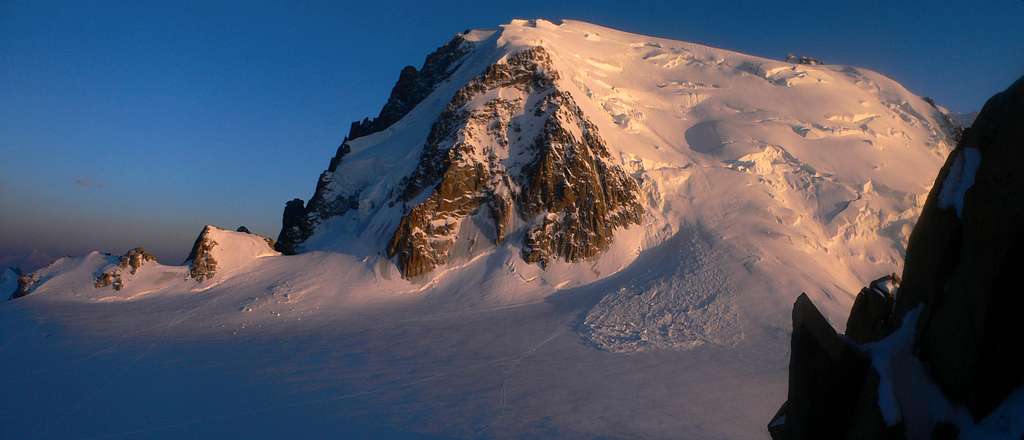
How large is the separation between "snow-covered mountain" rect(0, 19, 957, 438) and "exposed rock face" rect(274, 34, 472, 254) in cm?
52

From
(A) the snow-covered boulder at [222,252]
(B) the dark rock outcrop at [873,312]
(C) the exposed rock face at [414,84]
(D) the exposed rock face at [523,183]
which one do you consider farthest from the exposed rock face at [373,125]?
(B) the dark rock outcrop at [873,312]

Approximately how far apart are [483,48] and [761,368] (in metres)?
47.4

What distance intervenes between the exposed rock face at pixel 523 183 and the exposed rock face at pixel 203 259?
16365mm

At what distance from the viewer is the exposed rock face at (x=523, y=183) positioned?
42.7m

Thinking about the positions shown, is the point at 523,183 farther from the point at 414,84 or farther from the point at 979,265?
the point at 979,265

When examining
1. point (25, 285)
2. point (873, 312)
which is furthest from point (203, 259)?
point (873, 312)

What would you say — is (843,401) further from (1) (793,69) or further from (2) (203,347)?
(1) (793,69)

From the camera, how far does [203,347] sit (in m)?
30.1

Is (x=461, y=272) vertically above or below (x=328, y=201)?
below

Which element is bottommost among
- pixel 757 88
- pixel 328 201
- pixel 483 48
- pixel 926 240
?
pixel 926 240

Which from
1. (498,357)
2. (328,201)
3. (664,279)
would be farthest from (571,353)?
(328,201)

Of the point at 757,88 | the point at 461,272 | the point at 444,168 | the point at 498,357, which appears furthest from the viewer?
the point at 757,88

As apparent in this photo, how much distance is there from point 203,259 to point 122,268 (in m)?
7.35

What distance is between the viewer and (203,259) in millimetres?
46344
